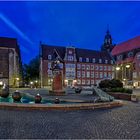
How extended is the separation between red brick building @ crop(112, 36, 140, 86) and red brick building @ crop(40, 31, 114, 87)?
6576 mm

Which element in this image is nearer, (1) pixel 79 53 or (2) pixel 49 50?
(2) pixel 49 50

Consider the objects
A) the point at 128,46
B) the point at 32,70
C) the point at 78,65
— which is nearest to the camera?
the point at 78,65

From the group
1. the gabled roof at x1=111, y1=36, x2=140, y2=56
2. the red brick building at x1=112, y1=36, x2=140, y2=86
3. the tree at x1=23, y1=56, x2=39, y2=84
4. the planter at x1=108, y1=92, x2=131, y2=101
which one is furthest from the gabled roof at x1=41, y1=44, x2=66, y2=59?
the planter at x1=108, y1=92, x2=131, y2=101

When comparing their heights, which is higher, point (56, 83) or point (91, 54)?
point (91, 54)

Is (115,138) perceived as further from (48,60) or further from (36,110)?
(48,60)

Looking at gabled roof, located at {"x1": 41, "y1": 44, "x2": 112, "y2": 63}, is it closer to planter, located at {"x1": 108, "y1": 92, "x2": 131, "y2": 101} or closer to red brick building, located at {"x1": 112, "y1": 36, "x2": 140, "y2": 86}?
red brick building, located at {"x1": 112, "y1": 36, "x2": 140, "y2": 86}

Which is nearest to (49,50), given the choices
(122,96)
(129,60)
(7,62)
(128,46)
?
(7,62)

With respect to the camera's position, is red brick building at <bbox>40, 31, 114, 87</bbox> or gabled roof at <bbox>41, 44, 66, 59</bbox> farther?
gabled roof at <bbox>41, 44, 66, 59</bbox>

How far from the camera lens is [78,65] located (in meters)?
76.4

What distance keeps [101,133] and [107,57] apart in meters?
78.2

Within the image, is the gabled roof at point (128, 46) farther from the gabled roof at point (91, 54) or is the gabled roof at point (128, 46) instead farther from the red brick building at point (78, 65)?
the gabled roof at point (91, 54)

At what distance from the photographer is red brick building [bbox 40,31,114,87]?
69.6 meters

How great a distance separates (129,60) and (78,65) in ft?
80.1

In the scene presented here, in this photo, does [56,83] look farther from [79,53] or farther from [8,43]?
[79,53]
